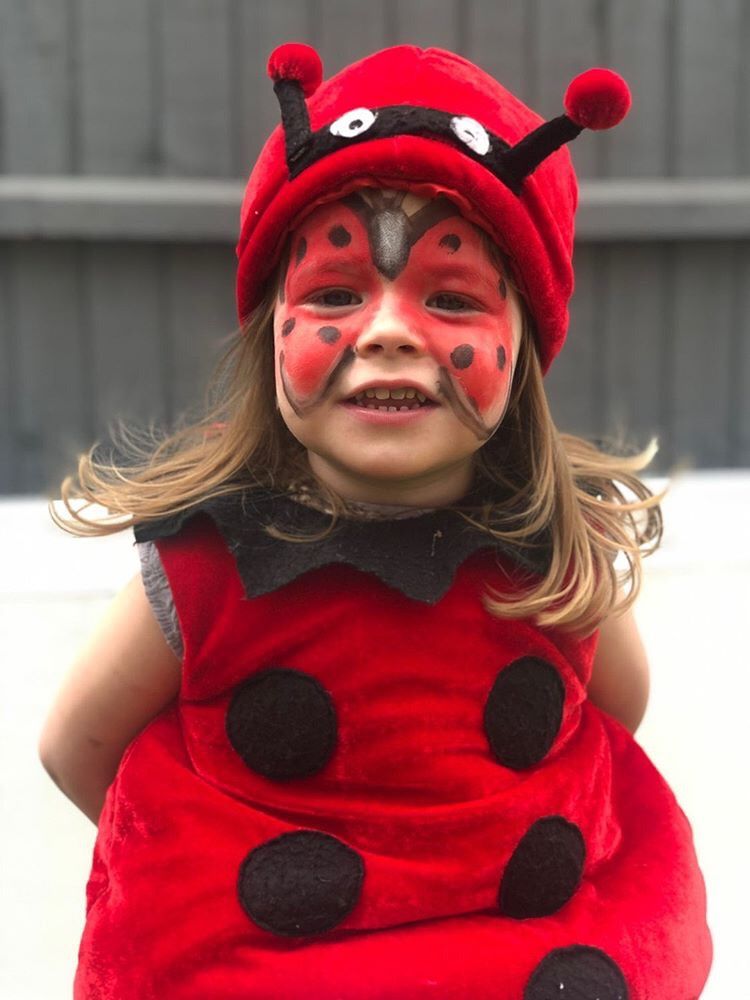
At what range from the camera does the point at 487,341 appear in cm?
113

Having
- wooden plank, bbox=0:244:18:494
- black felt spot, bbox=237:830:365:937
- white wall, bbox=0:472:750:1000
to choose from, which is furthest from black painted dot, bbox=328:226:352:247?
wooden plank, bbox=0:244:18:494

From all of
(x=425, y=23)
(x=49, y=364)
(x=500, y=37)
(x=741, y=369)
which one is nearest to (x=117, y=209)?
(x=49, y=364)

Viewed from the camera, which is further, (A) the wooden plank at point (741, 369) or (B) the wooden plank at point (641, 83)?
(A) the wooden plank at point (741, 369)

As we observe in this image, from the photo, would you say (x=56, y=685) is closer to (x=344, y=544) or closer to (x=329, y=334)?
(x=344, y=544)

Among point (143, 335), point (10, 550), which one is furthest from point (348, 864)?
point (143, 335)

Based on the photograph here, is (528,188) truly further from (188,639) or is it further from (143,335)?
(143,335)

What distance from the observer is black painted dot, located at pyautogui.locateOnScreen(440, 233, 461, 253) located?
3.63 feet

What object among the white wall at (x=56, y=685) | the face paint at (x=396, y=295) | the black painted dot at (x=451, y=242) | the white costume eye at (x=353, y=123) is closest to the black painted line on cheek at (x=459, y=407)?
the face paint at (x=396, y=295)

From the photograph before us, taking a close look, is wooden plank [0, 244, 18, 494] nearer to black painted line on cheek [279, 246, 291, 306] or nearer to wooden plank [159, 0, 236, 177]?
wooden plank [159, 0, 236, 177]

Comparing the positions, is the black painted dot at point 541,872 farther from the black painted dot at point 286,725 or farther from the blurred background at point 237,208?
the blurred background at point 237,208

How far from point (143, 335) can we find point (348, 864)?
1487 mm

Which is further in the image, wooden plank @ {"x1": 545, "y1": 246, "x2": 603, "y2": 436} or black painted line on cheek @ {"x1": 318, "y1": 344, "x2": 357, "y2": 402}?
wooden plank @ {"x1": 545, "y1": 246, "x2": 603, "y2": 436}

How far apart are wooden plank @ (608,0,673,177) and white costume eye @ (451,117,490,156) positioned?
1455 mm

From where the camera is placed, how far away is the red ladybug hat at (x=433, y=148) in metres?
1.08
